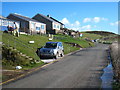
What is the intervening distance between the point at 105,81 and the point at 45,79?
3.18 m

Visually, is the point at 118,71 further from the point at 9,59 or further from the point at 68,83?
the point at 9,59

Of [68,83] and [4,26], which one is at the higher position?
[4,26]

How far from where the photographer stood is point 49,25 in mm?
57250

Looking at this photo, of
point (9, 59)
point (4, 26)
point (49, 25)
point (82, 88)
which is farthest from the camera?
point (49, 25)

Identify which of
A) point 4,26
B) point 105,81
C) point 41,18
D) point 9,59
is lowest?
point 105,81

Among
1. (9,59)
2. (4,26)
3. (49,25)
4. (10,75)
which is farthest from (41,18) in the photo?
(10,75)

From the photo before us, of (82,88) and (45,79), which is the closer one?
(82,88)

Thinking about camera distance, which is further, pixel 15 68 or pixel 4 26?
pixel 4 26

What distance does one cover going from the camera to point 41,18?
5741 centimetres

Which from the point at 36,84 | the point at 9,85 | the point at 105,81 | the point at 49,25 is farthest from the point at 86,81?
the point at 49,25

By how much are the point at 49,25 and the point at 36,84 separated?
50384 mm

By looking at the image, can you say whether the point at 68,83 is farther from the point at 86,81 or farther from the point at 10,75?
the point at 10,75

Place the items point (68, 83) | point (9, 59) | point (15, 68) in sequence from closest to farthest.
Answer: point (68, 83), point (15, 68), point (9, 59)

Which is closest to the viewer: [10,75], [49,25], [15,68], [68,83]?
[68,83]
